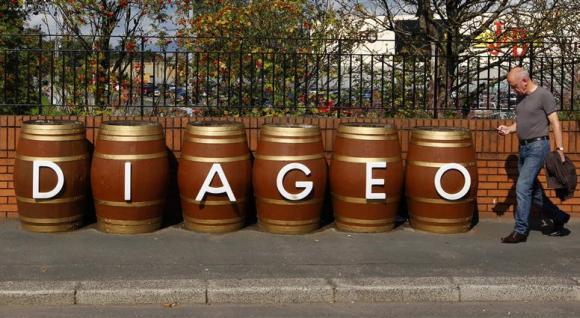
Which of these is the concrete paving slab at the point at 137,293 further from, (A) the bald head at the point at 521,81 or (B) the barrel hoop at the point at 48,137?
(A) the bald head at the point at 521,81

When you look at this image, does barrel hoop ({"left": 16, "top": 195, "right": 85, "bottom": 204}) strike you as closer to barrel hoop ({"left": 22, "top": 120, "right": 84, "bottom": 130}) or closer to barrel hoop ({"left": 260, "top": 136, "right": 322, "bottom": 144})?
barrel hoop ({"left": 22, "top": 120, "right": 84, "bottom": 130})

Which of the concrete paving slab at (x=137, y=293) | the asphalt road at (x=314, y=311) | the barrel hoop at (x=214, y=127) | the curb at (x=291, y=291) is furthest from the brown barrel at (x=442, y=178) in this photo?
the concrete paving slab at (x=137, y=293)

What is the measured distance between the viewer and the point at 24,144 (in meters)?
7.09

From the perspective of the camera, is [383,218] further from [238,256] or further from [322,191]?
[238,256]

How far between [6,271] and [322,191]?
3.05m

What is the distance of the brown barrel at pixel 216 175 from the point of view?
7.12 meters

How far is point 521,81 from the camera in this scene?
6930mm

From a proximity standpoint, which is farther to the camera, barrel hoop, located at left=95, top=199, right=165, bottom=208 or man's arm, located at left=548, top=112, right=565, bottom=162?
barrel hoop, located at left=95, top=199, right=165, bottom=208

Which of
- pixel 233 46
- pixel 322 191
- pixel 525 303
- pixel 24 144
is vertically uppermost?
pixel 233 46

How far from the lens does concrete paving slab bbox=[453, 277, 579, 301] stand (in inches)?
219

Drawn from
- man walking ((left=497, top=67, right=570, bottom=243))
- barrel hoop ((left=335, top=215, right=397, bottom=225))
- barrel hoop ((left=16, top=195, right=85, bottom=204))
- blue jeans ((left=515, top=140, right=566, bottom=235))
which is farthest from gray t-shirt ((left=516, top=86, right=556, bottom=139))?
barrel hoop ((left=16, top=195, right=85, bottom=204))

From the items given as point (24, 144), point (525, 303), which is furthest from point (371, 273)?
point (24, 144)

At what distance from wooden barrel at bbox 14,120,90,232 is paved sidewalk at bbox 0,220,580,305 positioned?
188 millimetres

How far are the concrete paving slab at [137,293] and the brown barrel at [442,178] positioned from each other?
280 centimetres
